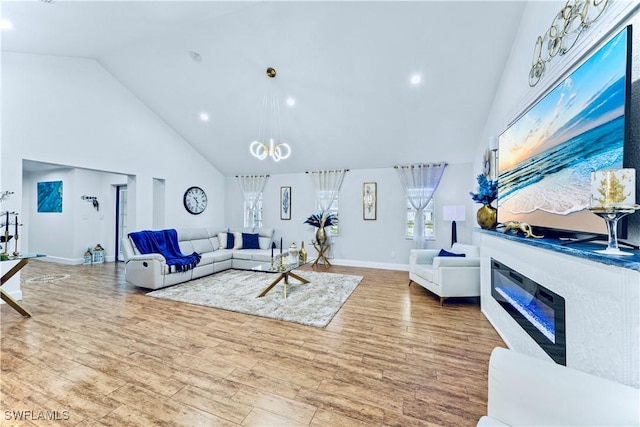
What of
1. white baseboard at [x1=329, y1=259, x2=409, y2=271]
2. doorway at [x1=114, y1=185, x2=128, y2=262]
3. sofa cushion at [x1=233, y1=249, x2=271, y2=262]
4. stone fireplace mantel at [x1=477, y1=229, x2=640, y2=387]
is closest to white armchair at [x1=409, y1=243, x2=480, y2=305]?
stone fireplace mantel at [x1=477, y1=229, x2=640, y2=387]

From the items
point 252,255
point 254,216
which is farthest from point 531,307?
point 254,216

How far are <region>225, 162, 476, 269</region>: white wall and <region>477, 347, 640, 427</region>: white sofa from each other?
4.63 meters

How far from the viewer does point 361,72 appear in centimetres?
385

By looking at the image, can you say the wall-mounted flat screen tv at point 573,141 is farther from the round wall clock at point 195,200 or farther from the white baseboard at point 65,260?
the white baseboard at point 65,260

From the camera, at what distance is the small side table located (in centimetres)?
587

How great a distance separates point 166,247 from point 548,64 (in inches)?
238

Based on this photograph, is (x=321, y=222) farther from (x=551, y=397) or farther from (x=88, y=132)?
(x=551, y=397)

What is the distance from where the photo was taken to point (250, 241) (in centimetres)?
608

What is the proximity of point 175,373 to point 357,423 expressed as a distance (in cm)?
144

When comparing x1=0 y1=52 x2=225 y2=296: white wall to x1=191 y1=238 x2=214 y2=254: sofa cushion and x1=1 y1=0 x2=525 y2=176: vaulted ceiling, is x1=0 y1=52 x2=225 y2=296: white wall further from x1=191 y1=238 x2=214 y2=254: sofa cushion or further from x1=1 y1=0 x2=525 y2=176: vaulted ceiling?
x1=191 y1=238 x2=214 y2=254: sofa cushion

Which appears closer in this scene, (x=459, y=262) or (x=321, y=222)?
(x=459, y=262)

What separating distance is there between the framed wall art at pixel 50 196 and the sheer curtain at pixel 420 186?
845 centimetres

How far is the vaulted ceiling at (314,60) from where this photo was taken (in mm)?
3090

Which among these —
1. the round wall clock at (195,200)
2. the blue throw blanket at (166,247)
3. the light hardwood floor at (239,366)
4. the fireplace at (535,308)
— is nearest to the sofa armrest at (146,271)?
the blue throw blanket at (166,247)
